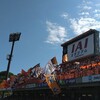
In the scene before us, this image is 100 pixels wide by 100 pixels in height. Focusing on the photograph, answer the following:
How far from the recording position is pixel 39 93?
38.4 m

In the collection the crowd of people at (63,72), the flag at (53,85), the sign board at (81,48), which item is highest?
the sign board at (81,48)

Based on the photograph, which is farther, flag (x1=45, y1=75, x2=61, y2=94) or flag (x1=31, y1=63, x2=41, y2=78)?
flag (x1=31, y1=63, x2=41, y2=78)

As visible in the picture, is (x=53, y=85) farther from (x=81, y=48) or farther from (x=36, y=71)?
(x=36, y=71)

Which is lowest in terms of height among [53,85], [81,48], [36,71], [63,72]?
[53,85]

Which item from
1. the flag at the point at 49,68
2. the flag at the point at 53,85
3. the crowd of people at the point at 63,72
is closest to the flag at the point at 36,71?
the crowd of people at the point at 63,72

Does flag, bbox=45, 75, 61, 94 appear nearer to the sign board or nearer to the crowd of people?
the crowd of people

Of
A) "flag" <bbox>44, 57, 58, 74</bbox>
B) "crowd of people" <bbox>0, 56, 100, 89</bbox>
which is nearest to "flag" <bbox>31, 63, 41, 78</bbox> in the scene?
"crowd of people" <bbox>0, 56, 100, 89</bbox>

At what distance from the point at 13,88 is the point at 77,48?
13522 mm

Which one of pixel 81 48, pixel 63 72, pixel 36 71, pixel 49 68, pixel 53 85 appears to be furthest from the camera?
pixel 36 71

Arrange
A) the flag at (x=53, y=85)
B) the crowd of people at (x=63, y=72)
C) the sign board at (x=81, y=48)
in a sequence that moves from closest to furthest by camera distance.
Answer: the crowd of people at (x=63, y=72) → the flag at (x=53, y=85) → the sign board at (x=81, y=48)

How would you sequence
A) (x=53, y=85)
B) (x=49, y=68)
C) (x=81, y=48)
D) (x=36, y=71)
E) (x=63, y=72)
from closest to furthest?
(x=53, y=85) < (x=63, y=72) < (x=49, y=68) < (x=81, y=48) < (x=36, y=71)

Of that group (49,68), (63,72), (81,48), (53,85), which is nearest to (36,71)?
(49,68)

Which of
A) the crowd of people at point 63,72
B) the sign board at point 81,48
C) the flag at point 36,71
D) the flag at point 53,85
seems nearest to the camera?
the crowd of people at point 63,72

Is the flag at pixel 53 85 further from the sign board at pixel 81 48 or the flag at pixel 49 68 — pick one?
the sign board at pixel 81 48
